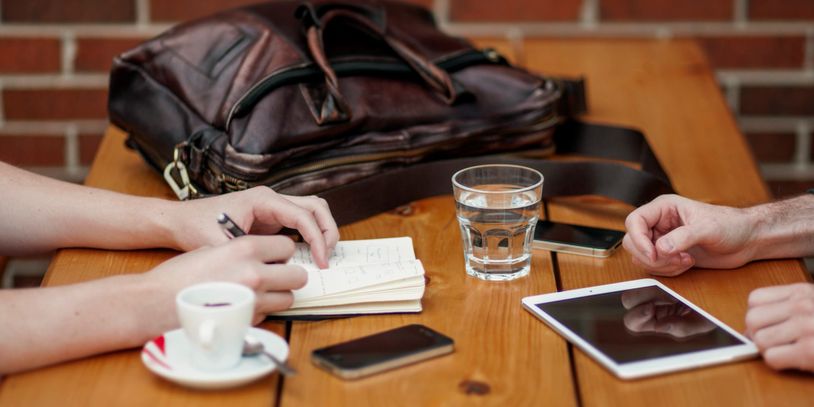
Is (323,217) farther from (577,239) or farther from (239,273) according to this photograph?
(577,239)

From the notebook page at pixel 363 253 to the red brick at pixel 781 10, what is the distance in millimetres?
1375

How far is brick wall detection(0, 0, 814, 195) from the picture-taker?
2221 millimetres

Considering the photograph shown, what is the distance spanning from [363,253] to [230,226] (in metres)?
0.16

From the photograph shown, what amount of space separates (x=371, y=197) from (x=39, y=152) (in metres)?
1.27

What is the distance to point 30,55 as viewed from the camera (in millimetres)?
2230

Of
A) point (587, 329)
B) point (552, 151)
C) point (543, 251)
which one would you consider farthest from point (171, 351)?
point (552, 151)

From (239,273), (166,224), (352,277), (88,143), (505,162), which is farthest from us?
(88,143)

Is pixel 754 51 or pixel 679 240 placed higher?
pixel 679 240

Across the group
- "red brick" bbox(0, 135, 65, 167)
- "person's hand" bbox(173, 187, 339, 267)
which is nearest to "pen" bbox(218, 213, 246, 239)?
"person's hand" bbox(173, 187, 339, 267)

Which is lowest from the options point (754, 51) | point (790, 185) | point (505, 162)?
point (790, 185)

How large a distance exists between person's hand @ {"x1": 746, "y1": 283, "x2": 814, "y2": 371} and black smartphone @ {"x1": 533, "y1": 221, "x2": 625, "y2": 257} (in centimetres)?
28

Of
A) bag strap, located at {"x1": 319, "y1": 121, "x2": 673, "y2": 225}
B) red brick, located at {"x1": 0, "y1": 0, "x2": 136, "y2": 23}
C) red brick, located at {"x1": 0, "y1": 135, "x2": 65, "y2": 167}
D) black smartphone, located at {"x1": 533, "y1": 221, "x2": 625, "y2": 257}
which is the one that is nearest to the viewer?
black smartphone, located at {"x1": 533, "y1": 221, "x2": 625, "y2": 257}

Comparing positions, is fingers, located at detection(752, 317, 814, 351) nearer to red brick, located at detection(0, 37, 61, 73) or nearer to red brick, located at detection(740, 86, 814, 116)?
red brick, located at detection(740, 86, 814, 116)

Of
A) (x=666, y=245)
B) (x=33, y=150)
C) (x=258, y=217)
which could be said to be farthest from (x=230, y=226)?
(x=33, y=150)
